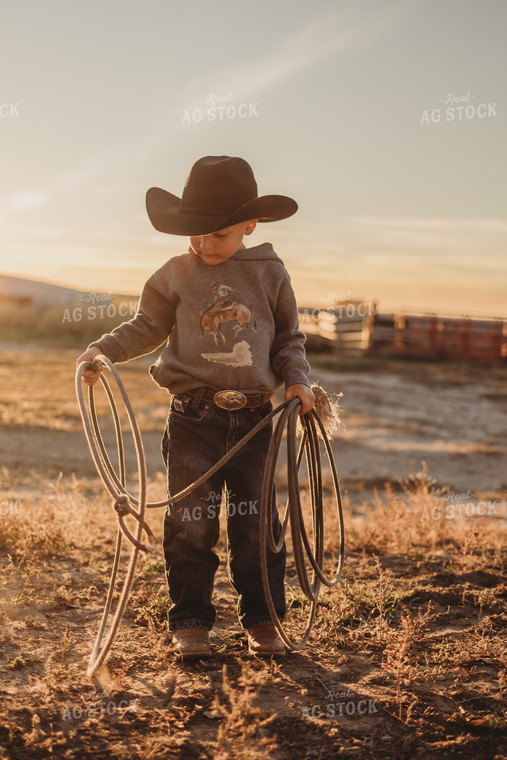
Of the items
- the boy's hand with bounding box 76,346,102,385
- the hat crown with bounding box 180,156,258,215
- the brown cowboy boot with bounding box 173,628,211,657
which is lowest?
the brown cowboy boot with bounding box 173,628,211,657

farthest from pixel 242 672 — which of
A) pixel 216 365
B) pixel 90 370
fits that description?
pixel 90 370

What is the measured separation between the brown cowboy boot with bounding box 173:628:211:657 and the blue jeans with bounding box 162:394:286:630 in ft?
0.09

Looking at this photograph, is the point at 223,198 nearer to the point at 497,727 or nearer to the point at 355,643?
the point at 355,643

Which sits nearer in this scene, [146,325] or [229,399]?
[229,399]

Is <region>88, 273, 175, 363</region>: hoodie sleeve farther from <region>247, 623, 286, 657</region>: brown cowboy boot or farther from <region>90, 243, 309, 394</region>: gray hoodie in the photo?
<region>247, 623, 286, 657</region>: brown cowboy boot

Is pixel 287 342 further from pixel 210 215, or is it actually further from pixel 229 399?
pixel 210 215

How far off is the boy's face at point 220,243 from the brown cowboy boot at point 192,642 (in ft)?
4.80

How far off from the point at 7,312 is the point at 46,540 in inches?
1074

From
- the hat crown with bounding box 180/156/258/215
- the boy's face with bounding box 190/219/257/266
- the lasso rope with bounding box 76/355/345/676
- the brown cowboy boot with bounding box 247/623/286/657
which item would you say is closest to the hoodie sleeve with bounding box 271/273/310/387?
the lasso rope with bounding box 76/355/345/676

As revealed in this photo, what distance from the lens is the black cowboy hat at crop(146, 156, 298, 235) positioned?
2.86 m

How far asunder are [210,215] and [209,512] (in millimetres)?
1192

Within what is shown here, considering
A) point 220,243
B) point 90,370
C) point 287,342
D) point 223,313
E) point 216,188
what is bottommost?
point 90,370

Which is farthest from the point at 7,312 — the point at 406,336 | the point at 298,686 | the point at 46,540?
the point at 298,686

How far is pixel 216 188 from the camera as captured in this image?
2910 mm
